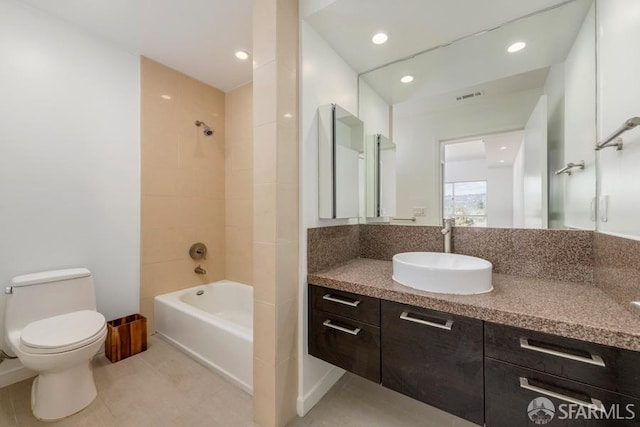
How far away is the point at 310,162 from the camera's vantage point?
5.00 feet

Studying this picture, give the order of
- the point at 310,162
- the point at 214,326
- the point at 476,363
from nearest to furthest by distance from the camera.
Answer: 1. the point at 476,363
2. the point at 310,162
3. the point at 214,326

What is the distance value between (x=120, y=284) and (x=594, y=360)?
2945mm

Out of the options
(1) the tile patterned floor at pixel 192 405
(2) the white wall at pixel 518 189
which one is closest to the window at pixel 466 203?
(2) the white wall at pixel 518 189

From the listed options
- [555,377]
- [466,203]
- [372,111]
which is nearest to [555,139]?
[466,203]

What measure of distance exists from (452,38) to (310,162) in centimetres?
118

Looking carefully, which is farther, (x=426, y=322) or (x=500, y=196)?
(x=500, y=196)

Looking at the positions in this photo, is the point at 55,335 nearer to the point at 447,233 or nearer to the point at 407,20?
the point at 447,233

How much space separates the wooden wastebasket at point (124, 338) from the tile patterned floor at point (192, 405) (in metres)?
0.11

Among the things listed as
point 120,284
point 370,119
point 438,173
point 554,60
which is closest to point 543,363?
point 438,173

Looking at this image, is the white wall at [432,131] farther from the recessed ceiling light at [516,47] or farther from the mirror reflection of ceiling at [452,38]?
the recessed ceiling light at [516,47]

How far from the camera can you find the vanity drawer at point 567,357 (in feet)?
2.49

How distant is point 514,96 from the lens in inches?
59.7

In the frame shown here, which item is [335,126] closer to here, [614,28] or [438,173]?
[438,173]
